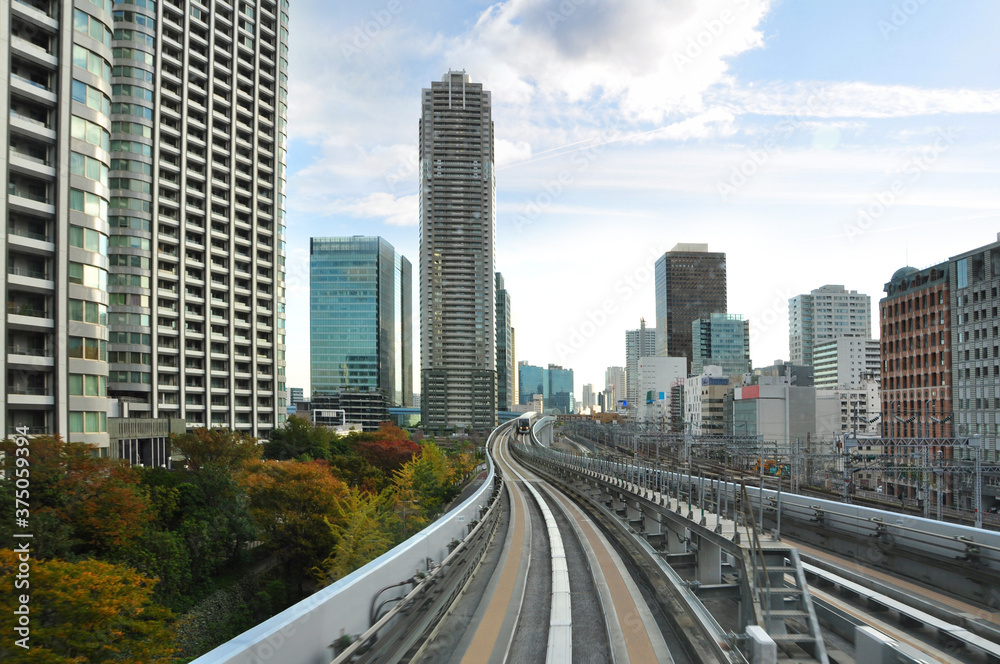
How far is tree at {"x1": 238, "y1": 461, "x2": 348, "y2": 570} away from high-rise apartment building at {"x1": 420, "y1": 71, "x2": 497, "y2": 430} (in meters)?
122

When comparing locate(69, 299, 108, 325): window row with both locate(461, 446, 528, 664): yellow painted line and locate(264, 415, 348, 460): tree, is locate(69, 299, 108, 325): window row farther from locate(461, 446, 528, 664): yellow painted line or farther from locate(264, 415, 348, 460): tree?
locate(264, 415, 348, 460): tree

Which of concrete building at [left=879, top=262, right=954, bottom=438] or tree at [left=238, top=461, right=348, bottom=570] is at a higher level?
concrete building at [left=879, top=262, right=954, bottom=438]

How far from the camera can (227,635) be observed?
23109 mm

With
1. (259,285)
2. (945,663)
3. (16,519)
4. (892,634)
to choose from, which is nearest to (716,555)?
(892,634)

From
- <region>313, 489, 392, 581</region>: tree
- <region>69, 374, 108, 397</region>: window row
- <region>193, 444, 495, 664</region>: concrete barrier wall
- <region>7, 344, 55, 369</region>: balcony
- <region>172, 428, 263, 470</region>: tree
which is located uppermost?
<region>7, 344, 55, 369</region>: balcony

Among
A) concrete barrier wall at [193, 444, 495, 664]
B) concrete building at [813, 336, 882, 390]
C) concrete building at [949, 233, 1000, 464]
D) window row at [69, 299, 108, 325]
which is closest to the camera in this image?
concrete barrier wall at [193, 444, 495, 664]

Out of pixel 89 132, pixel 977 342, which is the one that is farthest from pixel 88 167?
pixel 977 342

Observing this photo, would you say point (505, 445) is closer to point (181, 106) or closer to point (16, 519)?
point (181, 106)

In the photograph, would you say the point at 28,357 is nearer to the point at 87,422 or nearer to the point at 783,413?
the point at 87,422

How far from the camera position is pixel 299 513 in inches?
1144

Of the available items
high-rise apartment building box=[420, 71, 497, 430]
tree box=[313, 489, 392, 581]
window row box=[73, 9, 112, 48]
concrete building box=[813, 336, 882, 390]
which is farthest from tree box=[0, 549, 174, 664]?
concrete building box=[813, 336, 882, 390]

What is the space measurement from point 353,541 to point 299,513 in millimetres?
6174

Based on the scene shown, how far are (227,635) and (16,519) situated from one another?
9.88 m

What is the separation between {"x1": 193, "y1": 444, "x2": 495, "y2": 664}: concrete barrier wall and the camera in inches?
195
